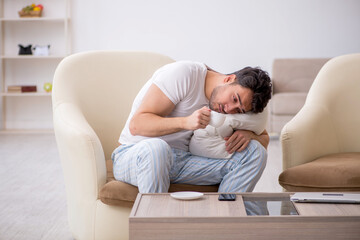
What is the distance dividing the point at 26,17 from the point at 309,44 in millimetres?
3577

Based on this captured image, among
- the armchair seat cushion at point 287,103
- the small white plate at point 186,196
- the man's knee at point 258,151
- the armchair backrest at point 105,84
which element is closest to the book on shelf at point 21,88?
the armchair seat cushion at point 287,103

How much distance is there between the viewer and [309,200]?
1490 mm

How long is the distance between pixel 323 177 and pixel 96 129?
1.03m

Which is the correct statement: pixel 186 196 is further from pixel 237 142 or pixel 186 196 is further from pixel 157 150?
pixel 237 142

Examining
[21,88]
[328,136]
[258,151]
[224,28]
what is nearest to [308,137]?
[328,136]

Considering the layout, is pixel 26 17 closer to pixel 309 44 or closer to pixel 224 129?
pixel 309 44

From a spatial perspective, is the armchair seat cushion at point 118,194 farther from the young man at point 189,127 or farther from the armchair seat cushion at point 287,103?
the armchair seat cushion at point 287,103

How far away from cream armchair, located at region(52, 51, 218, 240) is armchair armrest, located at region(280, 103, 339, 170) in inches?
17.1

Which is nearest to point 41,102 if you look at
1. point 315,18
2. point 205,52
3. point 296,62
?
point 205,52

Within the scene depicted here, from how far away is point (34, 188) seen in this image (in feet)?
10.8

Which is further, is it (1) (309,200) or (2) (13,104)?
(2) (13,104)

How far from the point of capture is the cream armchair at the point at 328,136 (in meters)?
2.00

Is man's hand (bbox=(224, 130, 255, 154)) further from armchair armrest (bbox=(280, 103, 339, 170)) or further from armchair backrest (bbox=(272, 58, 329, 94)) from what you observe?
armchair backrest (bbox=(272, 58, 329, 94))

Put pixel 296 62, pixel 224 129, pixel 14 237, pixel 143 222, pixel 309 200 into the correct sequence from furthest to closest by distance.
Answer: pixel 296 62 < pixel 14 237 < pixel 224 129 < pixel 309 200 < pixel 143 222
